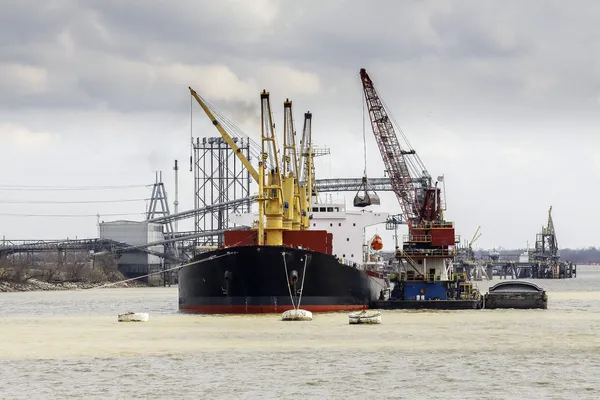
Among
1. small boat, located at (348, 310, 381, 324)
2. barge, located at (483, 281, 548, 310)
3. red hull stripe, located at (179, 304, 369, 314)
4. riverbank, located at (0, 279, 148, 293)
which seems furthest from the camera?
riverbank, located at (0, 279, 148, 293)

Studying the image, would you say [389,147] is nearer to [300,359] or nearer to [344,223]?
[344,223]

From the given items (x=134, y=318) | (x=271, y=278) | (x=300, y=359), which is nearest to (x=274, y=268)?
(x=271, y=278)

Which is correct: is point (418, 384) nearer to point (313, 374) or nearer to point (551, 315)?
point (313, 374)

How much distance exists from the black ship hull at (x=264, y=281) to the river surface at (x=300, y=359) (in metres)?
5.19

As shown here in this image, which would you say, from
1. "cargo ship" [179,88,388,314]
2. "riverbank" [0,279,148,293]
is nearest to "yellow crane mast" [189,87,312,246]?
"cargo ship" [179,88,388,314]

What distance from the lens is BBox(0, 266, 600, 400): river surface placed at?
39.7 m

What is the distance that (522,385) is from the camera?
4053 cm

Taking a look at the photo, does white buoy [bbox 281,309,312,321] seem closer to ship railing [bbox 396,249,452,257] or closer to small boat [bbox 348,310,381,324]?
small boat [bbox 348,310,381,324]

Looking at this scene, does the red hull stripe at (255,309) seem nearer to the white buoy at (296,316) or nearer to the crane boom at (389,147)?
the white buoy at (296,316)

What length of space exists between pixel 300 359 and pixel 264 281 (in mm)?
31709

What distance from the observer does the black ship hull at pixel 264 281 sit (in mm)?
80000

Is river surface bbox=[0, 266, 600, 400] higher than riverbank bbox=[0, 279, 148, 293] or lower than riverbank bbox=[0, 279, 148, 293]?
lower

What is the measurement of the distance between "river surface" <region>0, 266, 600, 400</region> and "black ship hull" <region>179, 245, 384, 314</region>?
5189mm

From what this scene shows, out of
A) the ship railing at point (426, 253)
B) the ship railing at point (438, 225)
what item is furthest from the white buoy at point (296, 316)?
the ship railing at point (438, 225)
